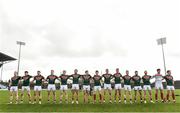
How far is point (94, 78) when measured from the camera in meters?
21.5

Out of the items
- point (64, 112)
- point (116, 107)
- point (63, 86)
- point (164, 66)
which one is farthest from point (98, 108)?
point (164, 66)

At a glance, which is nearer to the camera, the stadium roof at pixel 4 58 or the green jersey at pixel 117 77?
the green jersey at pixel 117 77

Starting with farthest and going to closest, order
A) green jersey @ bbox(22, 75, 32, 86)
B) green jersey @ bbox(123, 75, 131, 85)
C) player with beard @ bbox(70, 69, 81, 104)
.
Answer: green jersey @ bbox(22, 75, 32, 86) < green jersey @ bbox(123, 75, 131, 85) < player with beard @ bbox(70, 69, 81, 104)

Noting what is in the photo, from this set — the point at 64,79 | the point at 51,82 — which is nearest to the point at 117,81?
the point at 64,79

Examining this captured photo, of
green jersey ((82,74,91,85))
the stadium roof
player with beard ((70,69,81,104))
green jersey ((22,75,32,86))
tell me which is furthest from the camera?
the stadium roof

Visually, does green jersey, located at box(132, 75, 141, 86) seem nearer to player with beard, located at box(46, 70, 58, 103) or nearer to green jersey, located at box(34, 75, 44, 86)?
player with beard, located at box(46, 70, 58, 103)

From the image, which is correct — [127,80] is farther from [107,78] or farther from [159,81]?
[159,81]

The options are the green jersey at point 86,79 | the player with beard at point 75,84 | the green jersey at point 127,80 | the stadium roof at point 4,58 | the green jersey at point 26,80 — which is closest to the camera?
the player with beard at point 75,84

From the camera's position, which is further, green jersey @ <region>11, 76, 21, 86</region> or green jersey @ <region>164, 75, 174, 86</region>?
green jersey @ <region>11, 76, 21, 86</region>

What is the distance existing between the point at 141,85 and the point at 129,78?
1747mm

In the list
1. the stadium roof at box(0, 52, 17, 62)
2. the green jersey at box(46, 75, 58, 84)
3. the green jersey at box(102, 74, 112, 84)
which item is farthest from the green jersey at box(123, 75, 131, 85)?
the stadium roof at box(0, 52, 17, 62)

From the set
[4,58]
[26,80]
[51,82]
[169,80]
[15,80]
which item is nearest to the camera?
[169,80]

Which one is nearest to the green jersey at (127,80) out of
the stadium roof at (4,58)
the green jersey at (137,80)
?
the green jersey at (137,80)

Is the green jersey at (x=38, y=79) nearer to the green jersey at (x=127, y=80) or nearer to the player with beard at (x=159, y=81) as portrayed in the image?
the green jersey at (x=127, y=80)
